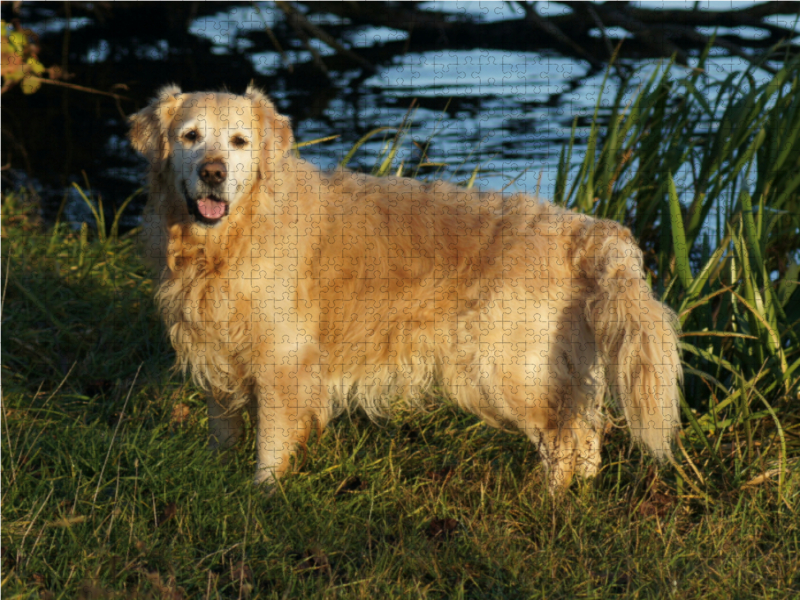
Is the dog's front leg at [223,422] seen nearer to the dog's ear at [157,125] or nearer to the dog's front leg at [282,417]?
the dog's front leg at [282,417]

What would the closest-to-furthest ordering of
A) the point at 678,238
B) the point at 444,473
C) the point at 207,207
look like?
the point at 207,207
the point at 444,473
the point at 678,238

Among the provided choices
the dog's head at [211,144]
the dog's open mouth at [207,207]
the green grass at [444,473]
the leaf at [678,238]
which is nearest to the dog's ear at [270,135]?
the dog's head at [211,144]

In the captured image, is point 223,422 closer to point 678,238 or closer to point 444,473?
A: point 444,473

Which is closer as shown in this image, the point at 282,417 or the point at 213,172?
the point at 213,172

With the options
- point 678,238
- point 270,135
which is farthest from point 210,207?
point 678,238

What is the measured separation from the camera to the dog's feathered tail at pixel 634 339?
130 inches

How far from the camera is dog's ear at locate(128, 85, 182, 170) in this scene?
3.40m

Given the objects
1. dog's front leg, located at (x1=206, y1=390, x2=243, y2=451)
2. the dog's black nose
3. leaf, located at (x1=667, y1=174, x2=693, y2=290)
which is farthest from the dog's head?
leaf, located at (x1=667, y1=174, x2=693, y2=290)

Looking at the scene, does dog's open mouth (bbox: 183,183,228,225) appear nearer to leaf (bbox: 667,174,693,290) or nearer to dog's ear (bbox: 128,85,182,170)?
dog's ear (bbox: 128,85,182,170)

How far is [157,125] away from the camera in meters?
3.41

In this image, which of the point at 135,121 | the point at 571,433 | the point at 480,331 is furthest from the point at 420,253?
the point at 135,121

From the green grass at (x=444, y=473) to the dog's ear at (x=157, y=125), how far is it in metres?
1.01

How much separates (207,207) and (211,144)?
256 millimetres

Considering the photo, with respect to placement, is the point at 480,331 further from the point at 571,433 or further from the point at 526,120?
the point at 526,120
